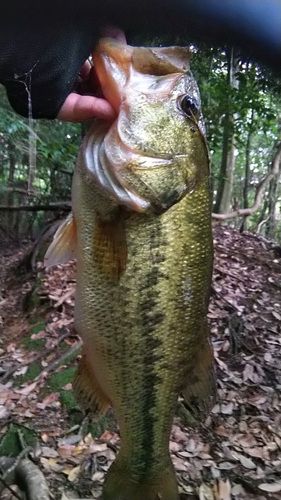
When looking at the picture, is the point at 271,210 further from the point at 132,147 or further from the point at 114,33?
the point at 114,33

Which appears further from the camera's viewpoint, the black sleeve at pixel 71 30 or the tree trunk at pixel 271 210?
the tree trunk at pixel 271 210

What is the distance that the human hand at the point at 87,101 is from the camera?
64.0 inches

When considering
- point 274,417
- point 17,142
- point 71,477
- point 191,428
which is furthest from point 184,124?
point 17,142

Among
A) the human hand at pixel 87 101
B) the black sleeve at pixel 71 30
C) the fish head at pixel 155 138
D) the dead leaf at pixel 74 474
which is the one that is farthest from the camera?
the dead leaf at pixel 74 474

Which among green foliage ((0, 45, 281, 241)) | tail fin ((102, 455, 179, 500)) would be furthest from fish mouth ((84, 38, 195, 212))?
green foliage ((0, 45, 281, 241))

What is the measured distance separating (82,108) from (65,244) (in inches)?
23.6

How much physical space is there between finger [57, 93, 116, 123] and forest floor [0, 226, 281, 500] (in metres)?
2.28

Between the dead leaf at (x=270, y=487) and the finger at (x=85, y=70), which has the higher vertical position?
the finger at (x=85, y=70)

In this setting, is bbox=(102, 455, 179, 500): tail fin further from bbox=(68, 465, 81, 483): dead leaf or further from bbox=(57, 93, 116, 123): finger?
bbox=(57, 93, 116, 123): finger

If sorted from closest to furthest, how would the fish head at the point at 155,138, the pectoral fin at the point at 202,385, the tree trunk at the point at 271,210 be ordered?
1. the fish head at the point at 155,138
2. the pectoral fin at the point at 202,385
3. the tree trunk at the point at 271,210

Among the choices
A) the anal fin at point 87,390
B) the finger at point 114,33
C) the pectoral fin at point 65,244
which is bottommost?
the anal fin at point 87,390

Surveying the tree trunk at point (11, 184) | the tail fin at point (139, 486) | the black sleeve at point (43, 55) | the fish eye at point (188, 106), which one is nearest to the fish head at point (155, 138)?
the fish eye at point (188, 106)

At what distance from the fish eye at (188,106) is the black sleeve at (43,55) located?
1.52ft

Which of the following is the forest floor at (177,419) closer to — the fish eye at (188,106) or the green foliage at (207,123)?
the green foliage at (207,123)
